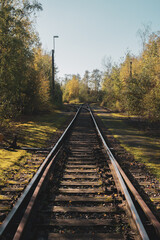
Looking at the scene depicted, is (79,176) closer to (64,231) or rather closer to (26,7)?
(64,231)

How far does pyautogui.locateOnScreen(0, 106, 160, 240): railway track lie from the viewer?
290cm

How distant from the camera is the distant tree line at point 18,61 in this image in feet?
35.9

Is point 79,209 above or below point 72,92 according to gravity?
below

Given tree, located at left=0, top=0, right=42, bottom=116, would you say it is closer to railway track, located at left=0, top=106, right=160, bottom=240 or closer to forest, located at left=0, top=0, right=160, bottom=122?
forest, located at left=0, top=0, right=160, bottom=122

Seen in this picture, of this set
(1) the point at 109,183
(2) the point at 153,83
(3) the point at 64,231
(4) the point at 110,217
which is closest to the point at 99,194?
(1) the point at 109,183

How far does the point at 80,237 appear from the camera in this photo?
2.86 metres

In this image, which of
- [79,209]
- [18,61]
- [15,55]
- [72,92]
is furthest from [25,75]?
[72,92]

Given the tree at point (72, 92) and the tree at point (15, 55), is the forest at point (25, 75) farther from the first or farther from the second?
the tree at point (72, 92)

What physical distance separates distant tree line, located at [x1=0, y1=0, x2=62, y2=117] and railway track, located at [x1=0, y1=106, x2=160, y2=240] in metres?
Result: 5.41

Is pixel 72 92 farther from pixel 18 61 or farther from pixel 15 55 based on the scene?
pixel 15 55

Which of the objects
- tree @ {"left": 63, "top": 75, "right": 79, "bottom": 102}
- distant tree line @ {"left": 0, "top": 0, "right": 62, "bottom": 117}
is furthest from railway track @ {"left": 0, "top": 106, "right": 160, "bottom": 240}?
tree @ {"left": 63, "top": 75, "right": 79, "bottom": 102}

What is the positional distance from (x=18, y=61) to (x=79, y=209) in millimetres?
12517

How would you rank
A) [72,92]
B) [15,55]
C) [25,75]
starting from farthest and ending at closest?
[72,92] → [25,75] → [15,55]

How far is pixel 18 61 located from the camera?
13977 mm
